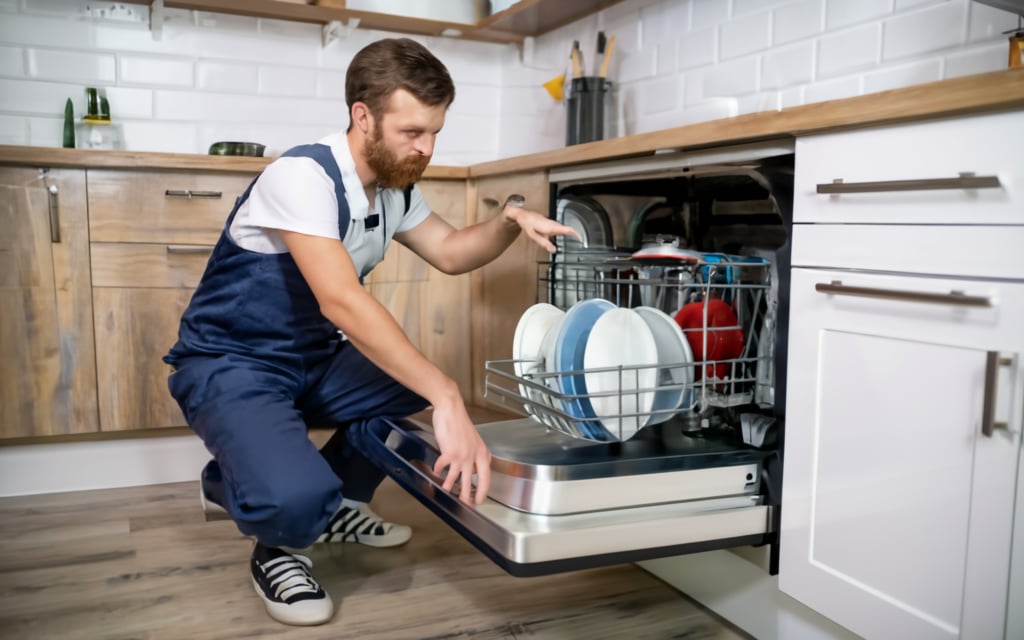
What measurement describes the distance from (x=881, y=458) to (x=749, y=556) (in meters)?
0.34

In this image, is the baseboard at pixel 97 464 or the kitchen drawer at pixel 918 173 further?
the baseboard at pixel 97 464

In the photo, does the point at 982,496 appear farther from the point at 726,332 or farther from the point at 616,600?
the point at 616,600

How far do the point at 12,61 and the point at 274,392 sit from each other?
5.55ft

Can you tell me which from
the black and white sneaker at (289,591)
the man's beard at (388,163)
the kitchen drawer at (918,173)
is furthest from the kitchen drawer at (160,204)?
the kitchen drawer at (918,173)

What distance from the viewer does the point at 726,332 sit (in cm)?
142

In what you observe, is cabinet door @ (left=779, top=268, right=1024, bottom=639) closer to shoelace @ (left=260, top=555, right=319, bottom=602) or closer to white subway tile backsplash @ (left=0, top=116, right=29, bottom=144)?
shoelace @ (left=260, top=555, right=319, bottom=602)

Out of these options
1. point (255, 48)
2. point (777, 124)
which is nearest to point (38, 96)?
point (255, 48)

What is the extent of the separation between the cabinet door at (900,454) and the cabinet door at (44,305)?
1831 millimetres

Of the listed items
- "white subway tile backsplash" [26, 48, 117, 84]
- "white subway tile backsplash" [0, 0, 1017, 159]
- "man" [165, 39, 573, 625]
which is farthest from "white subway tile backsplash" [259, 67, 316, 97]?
"man" [165, 39, 573, 625]

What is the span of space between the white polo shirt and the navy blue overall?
0.10 feet

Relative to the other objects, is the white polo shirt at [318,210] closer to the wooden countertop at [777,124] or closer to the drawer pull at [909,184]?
the wooden countertop at [777,124]

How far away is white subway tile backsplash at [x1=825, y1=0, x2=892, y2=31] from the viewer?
1.68 metres

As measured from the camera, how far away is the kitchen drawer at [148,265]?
87.7 inches

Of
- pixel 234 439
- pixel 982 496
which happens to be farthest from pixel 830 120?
pixel 234 439
